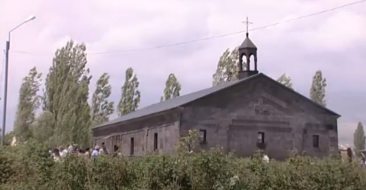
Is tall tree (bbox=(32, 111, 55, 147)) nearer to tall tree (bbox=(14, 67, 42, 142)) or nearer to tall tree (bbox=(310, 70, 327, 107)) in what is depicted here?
tall tree (bbox=(14, 67, 42, 142))

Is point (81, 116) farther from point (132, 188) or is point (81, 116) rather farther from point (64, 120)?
point (132, 188)

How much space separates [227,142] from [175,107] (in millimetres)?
4462

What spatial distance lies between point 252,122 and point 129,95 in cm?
2477

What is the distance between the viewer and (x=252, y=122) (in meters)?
39.7

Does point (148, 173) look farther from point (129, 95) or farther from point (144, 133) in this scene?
point (129, 95)

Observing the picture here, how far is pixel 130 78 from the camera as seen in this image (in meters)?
62.5

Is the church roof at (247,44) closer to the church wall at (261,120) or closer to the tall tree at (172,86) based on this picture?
the church wall at (261,120)

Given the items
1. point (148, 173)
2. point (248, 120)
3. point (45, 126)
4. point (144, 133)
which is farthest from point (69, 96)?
point (148, 173)

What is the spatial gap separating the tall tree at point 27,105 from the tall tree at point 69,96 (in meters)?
1.20

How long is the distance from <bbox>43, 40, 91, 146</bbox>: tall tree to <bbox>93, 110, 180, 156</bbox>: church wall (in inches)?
67.9

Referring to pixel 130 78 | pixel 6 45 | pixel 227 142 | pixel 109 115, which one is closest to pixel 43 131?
pixel 109 115

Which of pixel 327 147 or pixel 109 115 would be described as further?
pixel 109 115

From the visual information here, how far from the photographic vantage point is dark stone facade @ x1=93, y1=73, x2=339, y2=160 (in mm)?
38250

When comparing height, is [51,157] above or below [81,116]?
below
